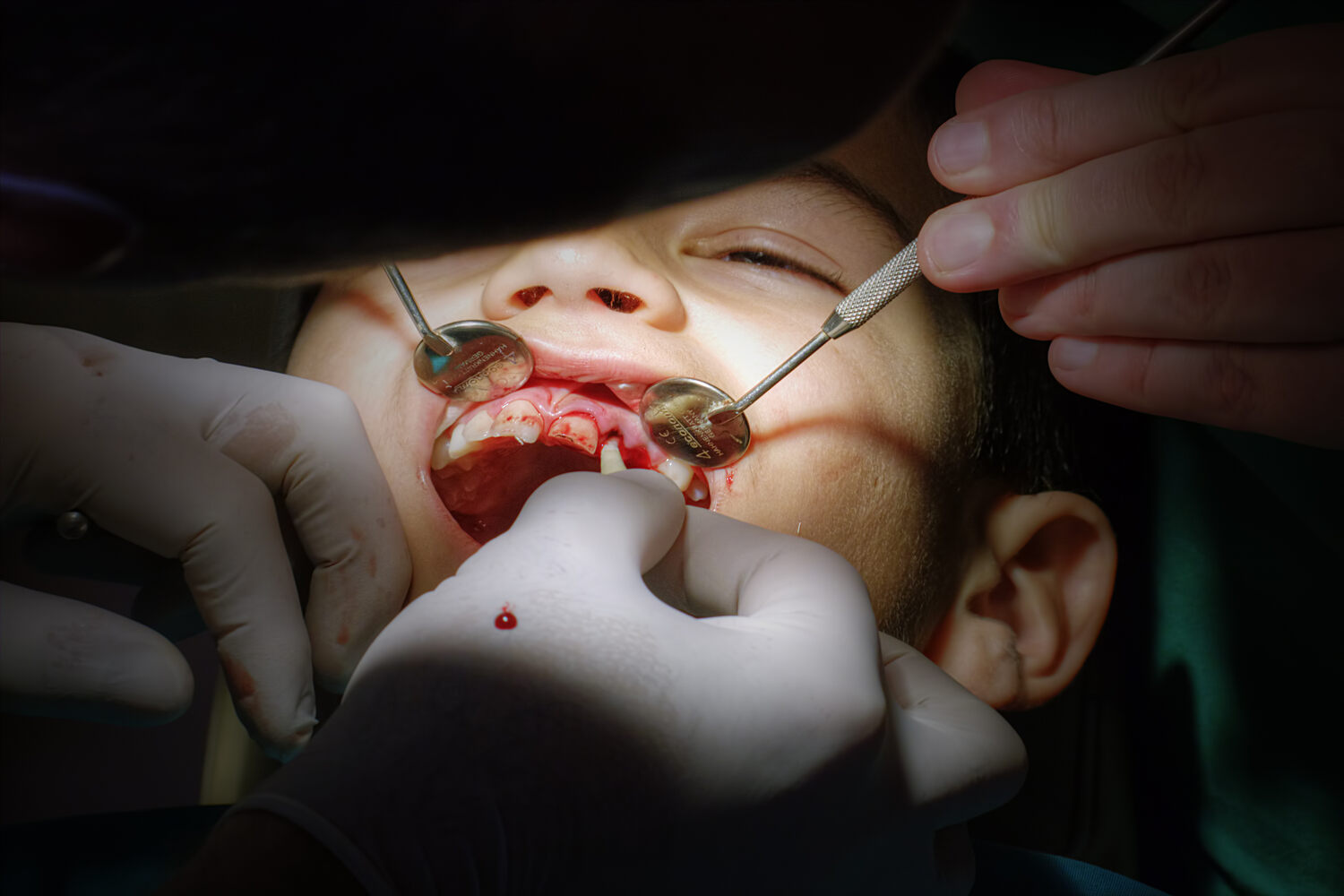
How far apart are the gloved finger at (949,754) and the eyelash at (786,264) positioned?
462 mm

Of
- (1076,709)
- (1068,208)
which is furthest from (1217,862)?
(1068,208)

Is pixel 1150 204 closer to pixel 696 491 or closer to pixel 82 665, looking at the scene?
pixel 696 491

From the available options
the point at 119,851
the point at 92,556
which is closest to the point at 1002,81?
the point at 92,556

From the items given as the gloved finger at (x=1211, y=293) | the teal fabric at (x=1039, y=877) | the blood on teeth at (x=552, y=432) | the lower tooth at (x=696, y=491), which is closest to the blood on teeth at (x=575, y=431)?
the blood on teeth at (x=552, y=432)

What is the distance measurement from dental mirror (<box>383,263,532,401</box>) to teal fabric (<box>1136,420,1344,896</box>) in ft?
3.70

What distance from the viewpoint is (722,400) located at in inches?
32.6

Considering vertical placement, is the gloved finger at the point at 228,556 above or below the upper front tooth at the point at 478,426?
below

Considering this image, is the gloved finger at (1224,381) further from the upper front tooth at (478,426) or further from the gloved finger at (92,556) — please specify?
the gloved finger at (92,556)

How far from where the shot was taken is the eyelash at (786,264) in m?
0.99

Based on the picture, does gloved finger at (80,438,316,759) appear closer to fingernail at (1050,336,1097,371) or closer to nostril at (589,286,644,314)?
nostril at (589,286,644,314)

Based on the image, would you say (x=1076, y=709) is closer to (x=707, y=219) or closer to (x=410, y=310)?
(x=707, y=219)

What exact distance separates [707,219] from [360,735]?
2.21 ft

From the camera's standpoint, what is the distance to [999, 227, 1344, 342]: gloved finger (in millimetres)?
663

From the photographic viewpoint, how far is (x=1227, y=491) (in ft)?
4.81
